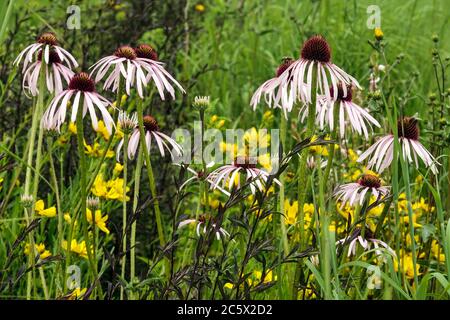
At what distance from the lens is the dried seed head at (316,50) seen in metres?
2.10

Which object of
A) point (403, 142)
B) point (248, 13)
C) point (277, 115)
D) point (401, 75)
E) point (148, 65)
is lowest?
point (403, 142)

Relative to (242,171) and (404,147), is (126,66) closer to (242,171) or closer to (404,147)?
→ (242,171)

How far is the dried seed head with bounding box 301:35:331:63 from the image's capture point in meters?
2.10

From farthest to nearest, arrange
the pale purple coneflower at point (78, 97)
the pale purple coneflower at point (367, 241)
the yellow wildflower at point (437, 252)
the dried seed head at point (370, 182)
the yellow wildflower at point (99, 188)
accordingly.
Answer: the yellow wildflower at point (437, 252)
the yellow wildflower at point (99, 188)
the dried seed head at point (370, 182)
the pale purple coneflower at point (367, 241)
the pale purple coneflower at point (78, 97)

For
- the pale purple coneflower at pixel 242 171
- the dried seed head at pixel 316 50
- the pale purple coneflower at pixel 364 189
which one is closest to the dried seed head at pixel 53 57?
the pale purple coneflower at pixel 242 171

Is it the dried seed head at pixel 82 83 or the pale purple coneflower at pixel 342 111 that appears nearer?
the dried seed head at pixel 82 83

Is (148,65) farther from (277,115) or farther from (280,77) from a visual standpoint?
(277,115)

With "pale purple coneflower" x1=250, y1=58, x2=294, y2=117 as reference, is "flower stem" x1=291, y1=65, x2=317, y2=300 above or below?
below

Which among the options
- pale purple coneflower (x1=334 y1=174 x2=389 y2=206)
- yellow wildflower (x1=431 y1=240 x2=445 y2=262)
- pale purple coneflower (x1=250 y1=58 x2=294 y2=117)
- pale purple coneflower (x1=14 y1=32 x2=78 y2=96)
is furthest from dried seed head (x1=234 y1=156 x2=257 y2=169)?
yellow wildflower (x1=431 y1=240 x2=445 y2=262)

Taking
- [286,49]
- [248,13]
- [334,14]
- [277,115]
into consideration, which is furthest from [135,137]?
[334,14]

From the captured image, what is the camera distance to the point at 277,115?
451 cm

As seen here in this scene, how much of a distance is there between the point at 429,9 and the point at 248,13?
1293 mm

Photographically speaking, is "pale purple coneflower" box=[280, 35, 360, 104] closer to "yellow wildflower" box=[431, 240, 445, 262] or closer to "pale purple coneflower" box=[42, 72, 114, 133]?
"pale purple coneflower" box=[42, 72, 114, 133]

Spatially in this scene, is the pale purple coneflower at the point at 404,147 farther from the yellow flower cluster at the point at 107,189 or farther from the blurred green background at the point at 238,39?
the blurred green background at the point at 238,39
